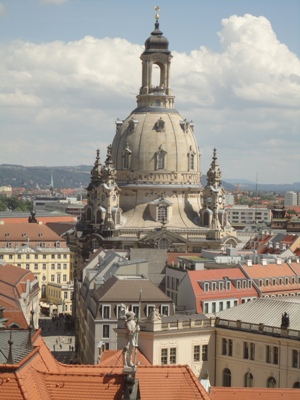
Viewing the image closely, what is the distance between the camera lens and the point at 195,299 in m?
82.3

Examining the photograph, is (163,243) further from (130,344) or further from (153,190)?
(130,344)

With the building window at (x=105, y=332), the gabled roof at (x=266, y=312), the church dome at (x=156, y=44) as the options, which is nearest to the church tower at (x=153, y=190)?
the church dome at (x=156, y=44)

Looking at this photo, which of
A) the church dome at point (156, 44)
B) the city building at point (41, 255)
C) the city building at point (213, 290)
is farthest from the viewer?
the city building at point (41, 255)

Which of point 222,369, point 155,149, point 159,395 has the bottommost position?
point 222,369

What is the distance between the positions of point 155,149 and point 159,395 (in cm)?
10633

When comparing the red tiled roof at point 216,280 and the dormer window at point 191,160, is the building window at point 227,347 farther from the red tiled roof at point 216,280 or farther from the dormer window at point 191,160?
the dormer window at point 191,160

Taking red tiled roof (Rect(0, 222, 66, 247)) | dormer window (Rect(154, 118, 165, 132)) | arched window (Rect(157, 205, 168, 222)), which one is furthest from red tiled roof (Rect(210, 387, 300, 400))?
red tiled roof (Rect(0, 222, 66, 247))

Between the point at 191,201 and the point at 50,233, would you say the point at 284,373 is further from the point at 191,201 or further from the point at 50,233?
the point at 50,233

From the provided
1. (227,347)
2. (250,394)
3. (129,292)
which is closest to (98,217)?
(129,292)

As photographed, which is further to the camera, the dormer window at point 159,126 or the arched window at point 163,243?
the dormer window at point 159,126

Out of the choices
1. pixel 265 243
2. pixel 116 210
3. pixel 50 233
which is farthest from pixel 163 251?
pixel 50 233

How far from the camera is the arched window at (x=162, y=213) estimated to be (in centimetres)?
13662

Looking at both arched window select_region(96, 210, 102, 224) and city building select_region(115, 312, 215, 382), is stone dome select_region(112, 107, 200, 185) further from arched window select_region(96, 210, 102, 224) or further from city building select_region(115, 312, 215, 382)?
city building select_region(115, 312, 215, 382)

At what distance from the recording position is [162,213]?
13688 cm
